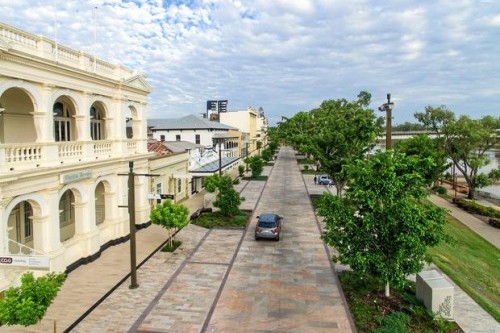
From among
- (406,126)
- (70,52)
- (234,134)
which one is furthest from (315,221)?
(406,126)

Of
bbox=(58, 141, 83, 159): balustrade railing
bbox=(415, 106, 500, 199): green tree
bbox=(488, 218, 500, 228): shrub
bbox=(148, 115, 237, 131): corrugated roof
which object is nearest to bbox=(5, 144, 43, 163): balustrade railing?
bbox=(58, 141, 83, 159): balustrade railing

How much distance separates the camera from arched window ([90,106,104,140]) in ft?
70.9

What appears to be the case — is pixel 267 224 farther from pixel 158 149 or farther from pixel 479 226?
pixel 479 226

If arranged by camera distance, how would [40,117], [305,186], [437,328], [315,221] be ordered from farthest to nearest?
[305,186]
[315,221]
[40,117]
[437,328]

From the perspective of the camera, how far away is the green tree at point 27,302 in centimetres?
898

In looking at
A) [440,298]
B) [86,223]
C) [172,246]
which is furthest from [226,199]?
[440,298]

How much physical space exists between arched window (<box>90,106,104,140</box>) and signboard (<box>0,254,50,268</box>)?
1220 centimetres

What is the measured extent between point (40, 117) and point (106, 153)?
508cm

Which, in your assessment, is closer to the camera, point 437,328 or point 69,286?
point 437,328

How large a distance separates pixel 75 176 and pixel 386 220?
1299 centimetres

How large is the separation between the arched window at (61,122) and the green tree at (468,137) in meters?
40.3

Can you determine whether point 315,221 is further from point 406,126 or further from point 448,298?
point 406,126

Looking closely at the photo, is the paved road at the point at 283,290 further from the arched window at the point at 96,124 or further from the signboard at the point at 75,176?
the arched window at the point at 96,124

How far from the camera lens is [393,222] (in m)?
12.6
